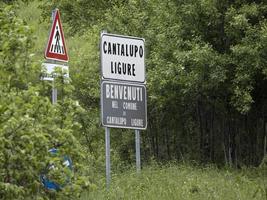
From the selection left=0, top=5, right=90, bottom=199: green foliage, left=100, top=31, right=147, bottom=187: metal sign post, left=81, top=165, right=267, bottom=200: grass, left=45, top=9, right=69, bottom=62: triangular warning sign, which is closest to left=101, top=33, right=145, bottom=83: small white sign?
left=100, top=31, right=147, bottom=187: metal sign post

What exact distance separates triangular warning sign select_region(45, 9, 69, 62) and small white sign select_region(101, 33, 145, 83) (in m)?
1.55

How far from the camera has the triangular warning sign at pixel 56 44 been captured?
10257 millimetres

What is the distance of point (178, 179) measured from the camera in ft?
38.6

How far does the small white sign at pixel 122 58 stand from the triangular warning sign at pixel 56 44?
1.55m

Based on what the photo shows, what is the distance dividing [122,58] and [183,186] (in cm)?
253

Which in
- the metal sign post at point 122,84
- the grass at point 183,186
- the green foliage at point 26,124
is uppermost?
the metal sign post at point 122,84

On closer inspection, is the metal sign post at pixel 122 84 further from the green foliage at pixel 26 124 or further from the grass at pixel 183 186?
the green foliage at pixel 26 124

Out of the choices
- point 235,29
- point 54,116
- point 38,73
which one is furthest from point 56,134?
point 235,29

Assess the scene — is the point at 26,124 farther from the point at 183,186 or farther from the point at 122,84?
the point at 122,84

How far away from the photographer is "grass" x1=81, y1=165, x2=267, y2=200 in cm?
1022

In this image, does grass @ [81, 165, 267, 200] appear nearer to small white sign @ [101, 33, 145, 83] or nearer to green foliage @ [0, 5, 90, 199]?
small white sign @ [101, 33, 145, 83]

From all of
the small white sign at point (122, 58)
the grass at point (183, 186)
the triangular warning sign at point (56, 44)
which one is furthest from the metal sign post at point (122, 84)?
the triangular warning sign at point (56, 44)

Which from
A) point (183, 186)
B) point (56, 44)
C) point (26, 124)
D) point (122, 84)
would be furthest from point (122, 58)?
point (26, 124)

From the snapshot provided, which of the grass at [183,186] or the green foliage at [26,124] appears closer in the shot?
the green foliage at [26,124]
